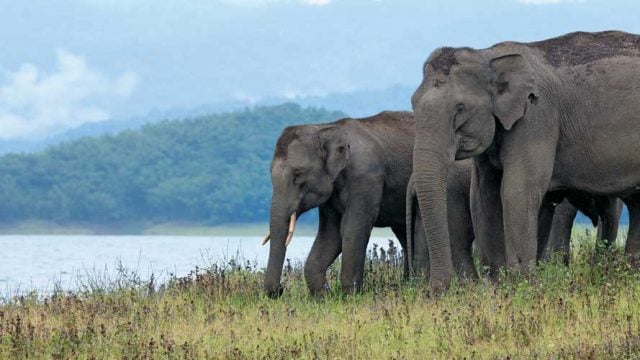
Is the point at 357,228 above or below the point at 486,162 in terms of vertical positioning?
below

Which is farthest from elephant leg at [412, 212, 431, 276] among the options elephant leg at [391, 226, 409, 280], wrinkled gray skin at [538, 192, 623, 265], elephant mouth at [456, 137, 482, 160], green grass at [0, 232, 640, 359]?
elephant mouth at [456, 137, 482, 160]

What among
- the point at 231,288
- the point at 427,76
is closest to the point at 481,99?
the point at 427,76

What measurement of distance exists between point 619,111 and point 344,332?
4533mm

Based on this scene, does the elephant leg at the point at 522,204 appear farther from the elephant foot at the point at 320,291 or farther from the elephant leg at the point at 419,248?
the elephant foot at the point at 320,291

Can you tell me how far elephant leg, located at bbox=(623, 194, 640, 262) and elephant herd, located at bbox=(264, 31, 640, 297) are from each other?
12 millimetres

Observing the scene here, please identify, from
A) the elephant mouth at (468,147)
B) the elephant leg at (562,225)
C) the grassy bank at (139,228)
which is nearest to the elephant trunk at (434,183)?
the elephant mouth at (468,147)

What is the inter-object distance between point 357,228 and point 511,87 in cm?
339

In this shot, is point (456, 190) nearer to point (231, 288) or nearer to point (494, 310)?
point (231, 288)

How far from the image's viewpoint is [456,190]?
1731cm

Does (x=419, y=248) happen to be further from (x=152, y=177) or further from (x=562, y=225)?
(x=152, y=177)

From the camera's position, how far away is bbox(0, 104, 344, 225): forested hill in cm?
13562

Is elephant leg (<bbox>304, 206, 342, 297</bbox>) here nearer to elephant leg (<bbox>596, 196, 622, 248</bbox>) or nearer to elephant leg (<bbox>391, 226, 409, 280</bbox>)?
elephant leg (<bbox>391, 226, 409, 280</bbox>)

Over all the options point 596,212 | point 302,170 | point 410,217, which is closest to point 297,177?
point 302,170

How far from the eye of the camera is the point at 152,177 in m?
145
